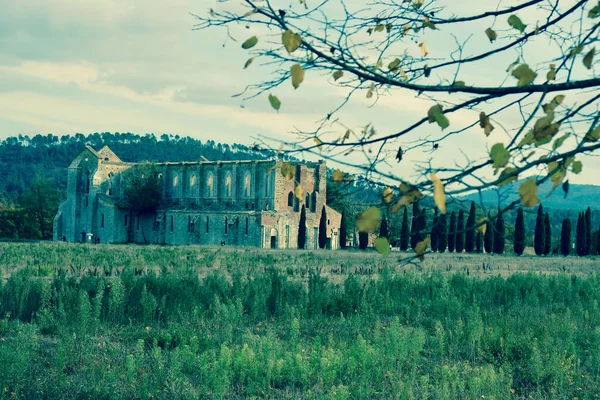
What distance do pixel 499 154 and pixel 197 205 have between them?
55.8m

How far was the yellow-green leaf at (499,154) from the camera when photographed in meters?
2.66

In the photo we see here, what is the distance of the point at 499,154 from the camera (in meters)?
2.67

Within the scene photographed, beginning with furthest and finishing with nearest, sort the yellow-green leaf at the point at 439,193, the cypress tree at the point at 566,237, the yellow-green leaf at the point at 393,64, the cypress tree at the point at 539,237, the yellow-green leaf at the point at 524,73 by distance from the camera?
1. the cypress tree at the point at 566,237
2. the cypress tree at the point at 539,237
3. the yellow-green leaf at the point at 393,64
4. the yellow-green leaf at the point at 524,73
5. the yellow-green leaf at the point at 439,193

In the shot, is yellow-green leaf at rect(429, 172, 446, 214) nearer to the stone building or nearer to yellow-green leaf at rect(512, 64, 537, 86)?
yellow-green leaf at rect(512, 64, 537, 86)

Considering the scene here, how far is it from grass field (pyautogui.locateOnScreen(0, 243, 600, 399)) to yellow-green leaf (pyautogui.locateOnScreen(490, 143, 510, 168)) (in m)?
0.69

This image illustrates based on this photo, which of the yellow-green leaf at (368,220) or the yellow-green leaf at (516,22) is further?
the yellow-green leaf at (516,22)

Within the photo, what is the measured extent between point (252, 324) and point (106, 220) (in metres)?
49.8

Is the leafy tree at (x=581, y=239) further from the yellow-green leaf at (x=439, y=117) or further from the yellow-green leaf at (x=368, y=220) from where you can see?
the yellow-green leaf at (x=368, y=220)

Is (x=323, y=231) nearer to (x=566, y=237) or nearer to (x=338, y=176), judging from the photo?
(x=566, y=237)

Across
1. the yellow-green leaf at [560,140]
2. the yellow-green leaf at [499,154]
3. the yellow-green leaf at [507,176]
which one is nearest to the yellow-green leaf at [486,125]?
the yellow-green leaf at [507,176]

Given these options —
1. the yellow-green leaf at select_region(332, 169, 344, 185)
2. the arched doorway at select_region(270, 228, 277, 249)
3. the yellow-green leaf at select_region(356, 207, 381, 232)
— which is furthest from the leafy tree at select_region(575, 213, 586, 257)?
the yellow-green leaf at select_region(356, 207, 381, 232)

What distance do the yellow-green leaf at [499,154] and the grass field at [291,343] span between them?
69 centimetres

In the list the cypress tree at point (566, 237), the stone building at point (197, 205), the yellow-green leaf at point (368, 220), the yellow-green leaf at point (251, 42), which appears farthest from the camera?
the stone building at point (197, 205)

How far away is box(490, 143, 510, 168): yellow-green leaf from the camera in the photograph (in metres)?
2.66
